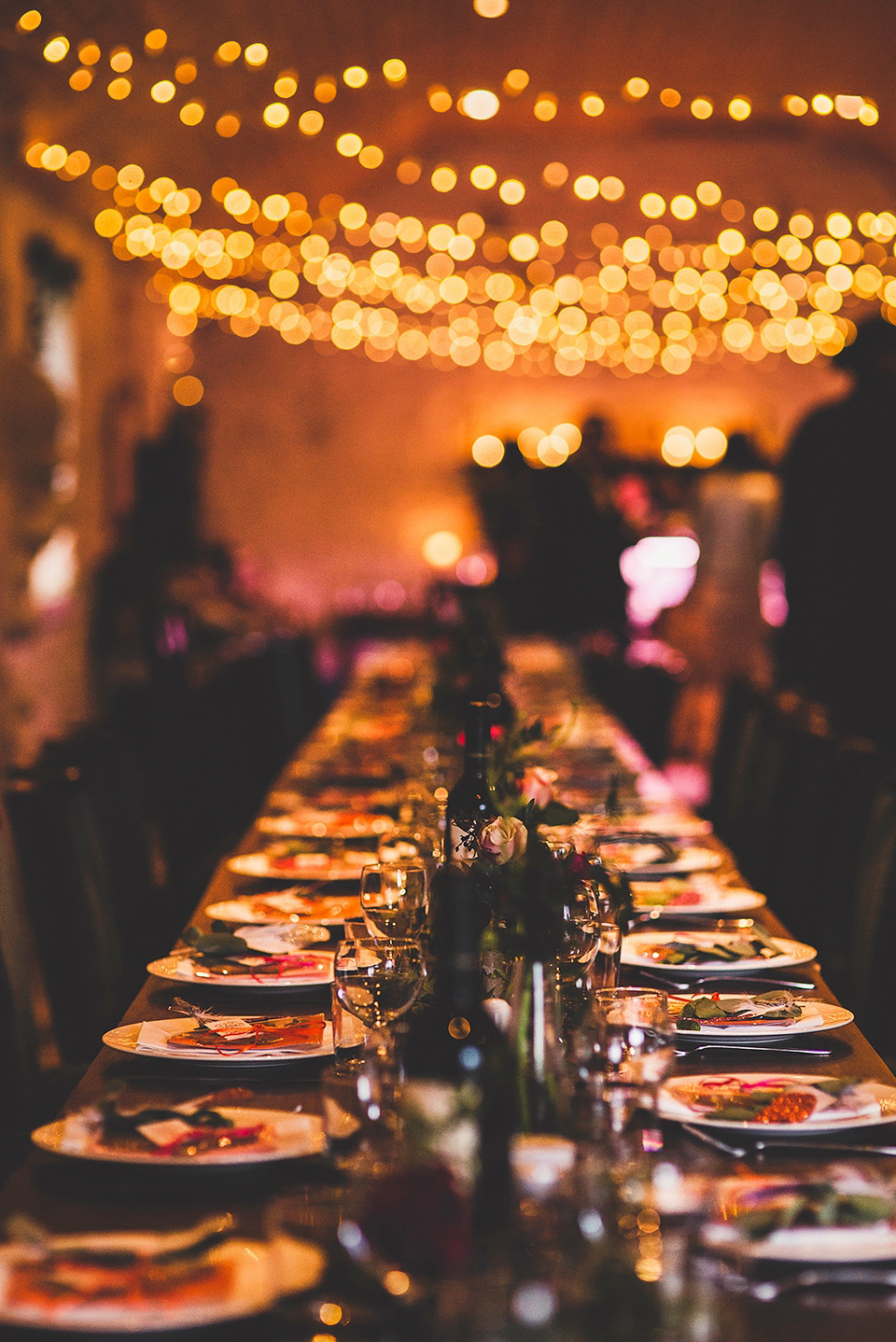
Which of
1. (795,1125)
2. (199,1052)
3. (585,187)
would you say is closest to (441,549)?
(585,187)

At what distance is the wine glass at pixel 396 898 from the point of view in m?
1.64

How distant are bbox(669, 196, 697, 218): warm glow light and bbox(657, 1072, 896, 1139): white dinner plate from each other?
602cm

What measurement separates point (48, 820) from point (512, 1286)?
1665 millimetres

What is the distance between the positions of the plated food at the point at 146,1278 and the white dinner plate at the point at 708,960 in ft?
3.00

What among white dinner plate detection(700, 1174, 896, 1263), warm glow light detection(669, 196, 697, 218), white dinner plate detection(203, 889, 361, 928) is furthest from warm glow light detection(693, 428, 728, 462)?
white dinner plate detection(700, 1174, 896, 1263)

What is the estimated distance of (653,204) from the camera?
634 cm

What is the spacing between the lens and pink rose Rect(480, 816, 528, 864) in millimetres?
1731

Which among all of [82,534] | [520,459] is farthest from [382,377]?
[82,534]

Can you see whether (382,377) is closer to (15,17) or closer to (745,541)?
(745,541)

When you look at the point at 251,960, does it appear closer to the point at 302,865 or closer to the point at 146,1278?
the point at 302,865

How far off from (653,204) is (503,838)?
5.16m

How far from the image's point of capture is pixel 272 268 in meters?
8.78

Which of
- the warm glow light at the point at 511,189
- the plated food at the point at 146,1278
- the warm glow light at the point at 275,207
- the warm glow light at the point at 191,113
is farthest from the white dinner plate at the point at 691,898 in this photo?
the warm glow light at the point at 275,207

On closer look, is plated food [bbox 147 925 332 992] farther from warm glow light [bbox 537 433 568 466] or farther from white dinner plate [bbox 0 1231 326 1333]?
warm glow light [bbox 537 433 568 466]
